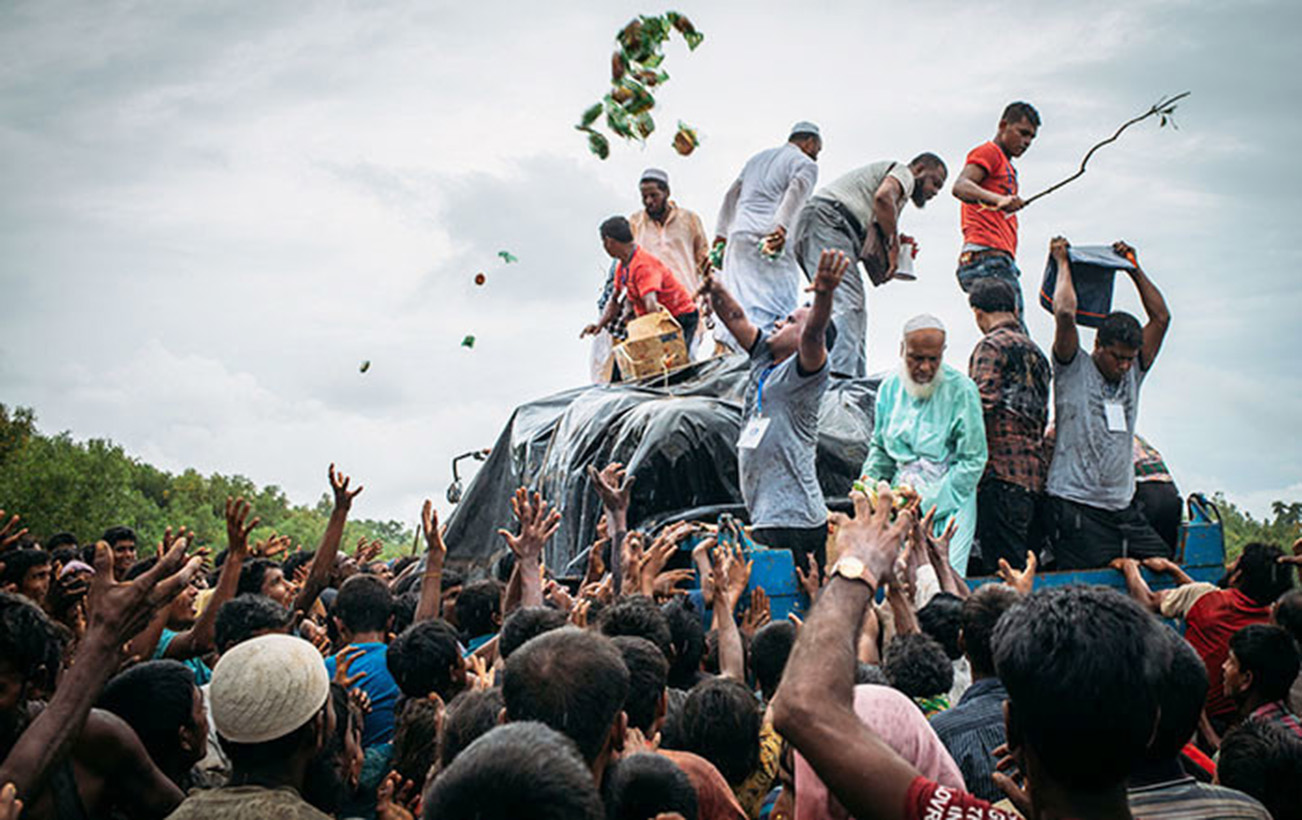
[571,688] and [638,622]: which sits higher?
[638,622]

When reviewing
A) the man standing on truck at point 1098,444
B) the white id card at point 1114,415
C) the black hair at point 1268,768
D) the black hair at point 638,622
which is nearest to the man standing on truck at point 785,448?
the man standing on truck at point 1098,444

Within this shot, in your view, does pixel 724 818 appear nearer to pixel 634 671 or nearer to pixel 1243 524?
pixel 634 671

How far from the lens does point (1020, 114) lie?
25.3 ft

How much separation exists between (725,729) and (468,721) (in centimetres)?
81

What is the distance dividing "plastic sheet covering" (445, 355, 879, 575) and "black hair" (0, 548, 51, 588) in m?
3.86

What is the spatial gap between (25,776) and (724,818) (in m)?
1.63

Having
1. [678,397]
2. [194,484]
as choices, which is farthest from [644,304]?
[194,484]

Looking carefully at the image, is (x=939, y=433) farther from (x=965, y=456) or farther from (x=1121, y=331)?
(x=1121, y=331)

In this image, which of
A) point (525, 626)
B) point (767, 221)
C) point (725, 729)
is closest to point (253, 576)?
point (525, 626)

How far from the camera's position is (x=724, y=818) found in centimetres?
262

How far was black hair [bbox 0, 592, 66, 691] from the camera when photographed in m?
2.49

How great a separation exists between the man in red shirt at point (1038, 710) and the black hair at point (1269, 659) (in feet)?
7.60

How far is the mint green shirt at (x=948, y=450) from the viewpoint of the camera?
6.10 m

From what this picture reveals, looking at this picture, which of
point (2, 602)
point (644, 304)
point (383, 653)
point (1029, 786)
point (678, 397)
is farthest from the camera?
point (644, 304)
